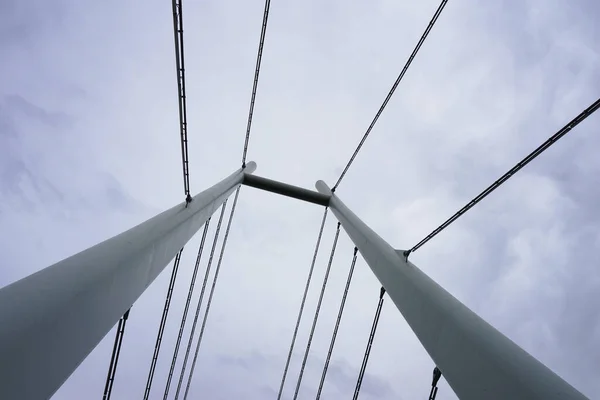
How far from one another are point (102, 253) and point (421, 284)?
6.16 metres

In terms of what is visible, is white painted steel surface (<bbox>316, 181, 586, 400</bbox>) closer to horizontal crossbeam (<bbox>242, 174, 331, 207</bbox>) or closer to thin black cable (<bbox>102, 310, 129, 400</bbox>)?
thin black cable (<bbox>102, 310, 129, 400</bbox>)

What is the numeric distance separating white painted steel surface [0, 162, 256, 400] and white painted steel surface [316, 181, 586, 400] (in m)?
5.45

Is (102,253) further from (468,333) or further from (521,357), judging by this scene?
(521,357)

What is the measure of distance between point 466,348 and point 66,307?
228 inches

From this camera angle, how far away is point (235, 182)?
705 inches

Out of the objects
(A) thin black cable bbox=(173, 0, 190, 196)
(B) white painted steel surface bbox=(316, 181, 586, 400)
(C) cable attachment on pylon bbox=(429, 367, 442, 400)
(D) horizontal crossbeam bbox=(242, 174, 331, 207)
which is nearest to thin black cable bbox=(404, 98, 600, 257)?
(B) white painted steel surface bbox=(316, 181, 586, 400)

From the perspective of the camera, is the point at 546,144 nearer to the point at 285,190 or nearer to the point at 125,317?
the point at 125,317

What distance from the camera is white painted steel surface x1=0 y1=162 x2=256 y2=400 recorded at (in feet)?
14.4

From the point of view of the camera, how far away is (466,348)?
6.24m

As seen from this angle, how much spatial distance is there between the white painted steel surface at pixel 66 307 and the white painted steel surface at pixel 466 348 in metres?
5.45

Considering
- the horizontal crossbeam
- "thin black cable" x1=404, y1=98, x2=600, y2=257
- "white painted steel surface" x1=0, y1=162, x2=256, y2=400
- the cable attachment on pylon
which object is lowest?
"white painted steel surface" x1=0, y1=162, x2=256, y2=400

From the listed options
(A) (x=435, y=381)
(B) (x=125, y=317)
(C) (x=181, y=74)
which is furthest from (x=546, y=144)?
(B) (x=125, y=317)

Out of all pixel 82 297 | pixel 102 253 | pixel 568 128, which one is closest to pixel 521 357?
pixel 568 128

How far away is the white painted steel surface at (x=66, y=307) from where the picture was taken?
4.39 metres
